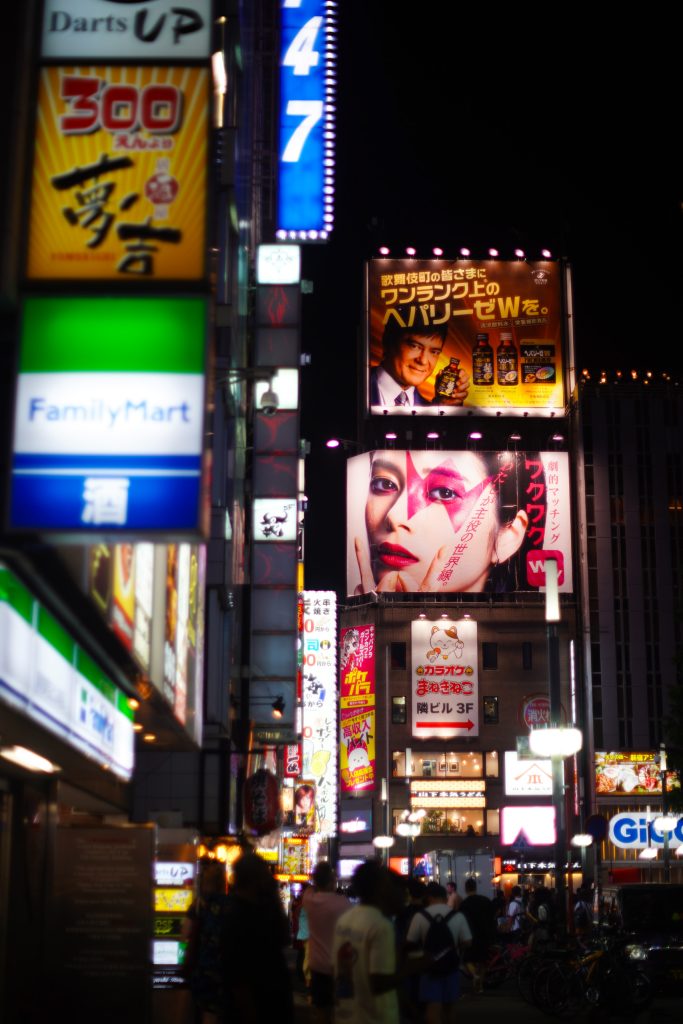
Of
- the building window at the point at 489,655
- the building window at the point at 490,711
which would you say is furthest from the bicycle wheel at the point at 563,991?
the building window at the point at 489,655

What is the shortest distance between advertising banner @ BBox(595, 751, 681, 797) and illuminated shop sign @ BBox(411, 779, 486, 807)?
7.55 metres

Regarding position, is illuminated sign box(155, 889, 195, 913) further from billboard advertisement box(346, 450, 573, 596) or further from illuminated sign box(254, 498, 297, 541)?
billboard advertisement box(346, 450, 573, 596)

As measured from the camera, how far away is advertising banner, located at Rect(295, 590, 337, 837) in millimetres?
71000

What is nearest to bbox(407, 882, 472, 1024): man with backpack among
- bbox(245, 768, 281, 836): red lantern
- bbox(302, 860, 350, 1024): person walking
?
bbox(302, 860, 350, 1024): person walking

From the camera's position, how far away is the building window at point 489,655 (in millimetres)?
82938

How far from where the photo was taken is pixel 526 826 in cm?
7300

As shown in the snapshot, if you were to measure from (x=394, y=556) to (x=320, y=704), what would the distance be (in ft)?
30.0

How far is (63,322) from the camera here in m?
7.82

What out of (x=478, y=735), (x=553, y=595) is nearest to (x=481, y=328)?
(x=478, y=735)

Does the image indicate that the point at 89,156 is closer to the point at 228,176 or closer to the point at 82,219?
the point at 82,219

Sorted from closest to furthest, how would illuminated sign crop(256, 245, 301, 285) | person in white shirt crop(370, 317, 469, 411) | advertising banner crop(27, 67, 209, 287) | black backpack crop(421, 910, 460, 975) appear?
1. advertising banner crop(27, 67, 209, 287)
2. black backpack crop(421, 910, 460, 975)
3. illuminated sign crop(256, 245, 301, 285)
4. person in white shirt crop(370, 317, 469, 411)

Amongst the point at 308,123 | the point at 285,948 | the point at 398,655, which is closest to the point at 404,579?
the point at 398,655

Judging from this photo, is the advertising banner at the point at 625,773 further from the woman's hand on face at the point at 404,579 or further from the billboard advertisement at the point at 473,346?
the billboard advertisement at the point at 473,346

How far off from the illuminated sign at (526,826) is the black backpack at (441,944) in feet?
201
